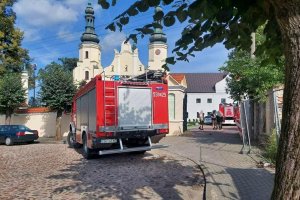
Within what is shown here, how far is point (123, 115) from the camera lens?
14.4m

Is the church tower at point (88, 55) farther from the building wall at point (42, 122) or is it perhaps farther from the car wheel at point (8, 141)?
the car wheel at point (8, 141)

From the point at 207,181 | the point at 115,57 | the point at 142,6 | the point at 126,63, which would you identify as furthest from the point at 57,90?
the point at 126,63

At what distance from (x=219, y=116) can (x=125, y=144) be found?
22496 mm

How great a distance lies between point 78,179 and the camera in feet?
35.3

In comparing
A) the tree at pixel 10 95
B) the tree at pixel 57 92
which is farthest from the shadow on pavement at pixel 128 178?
the tree at pixel 10 95

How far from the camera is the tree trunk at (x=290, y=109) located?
10.4 ft

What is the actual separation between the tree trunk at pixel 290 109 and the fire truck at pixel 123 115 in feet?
34.8

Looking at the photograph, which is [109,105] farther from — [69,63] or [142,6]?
[69,63]

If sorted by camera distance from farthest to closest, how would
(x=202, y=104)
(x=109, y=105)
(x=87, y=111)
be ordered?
(x=202, y=104), (x=87, y=111), (x=109, y=105)

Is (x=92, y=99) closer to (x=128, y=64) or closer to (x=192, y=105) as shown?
(x=128, y=64)

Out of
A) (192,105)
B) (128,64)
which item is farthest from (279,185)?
(192,105)

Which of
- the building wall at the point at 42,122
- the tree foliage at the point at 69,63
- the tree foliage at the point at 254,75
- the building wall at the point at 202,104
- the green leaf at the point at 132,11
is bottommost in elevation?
the building wall at the point at 42,122

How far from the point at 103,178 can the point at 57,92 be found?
2189 centimetres

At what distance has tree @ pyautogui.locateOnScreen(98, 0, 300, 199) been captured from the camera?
320cm
